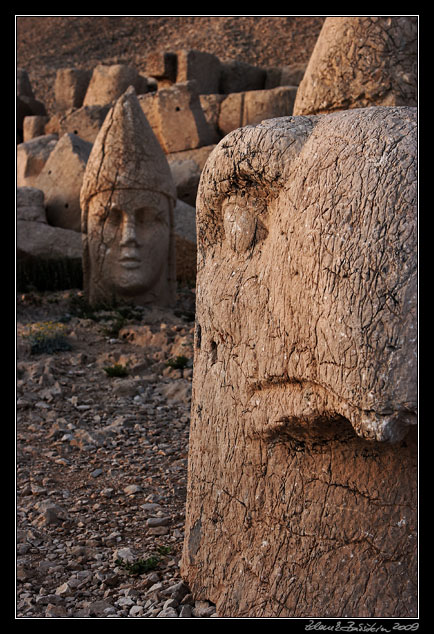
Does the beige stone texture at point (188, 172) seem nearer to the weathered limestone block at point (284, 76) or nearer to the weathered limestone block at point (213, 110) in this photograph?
the weathered limestone block at point (213, 110)

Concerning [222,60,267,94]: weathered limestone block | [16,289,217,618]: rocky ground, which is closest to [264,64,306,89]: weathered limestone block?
[222,60,267,94]: weathered limestone block

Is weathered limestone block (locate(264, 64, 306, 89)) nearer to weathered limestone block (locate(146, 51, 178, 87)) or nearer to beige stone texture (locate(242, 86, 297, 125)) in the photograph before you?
weathered limestone block (locate(146, 51, 178, 87))

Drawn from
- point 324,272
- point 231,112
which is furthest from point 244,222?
point 231,112

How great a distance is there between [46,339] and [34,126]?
426 inches

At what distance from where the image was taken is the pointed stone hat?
23.8 ft

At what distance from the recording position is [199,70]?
15742mm

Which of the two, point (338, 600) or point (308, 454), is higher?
point (308, 454)

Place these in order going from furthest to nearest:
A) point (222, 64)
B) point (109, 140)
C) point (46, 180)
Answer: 1. point (222, 64)
2. point (46, 180)
3. point (109, 140)

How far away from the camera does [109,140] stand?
732cm

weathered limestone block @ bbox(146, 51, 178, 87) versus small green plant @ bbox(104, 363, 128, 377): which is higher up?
weathered limestone block @ bbox(146, 51, 178, 87)

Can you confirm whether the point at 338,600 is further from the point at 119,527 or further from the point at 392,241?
the point at 119,527

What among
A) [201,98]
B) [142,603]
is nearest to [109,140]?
[142,603]

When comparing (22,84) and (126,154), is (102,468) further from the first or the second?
(22,84)

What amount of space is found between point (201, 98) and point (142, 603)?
A: 13058mm
